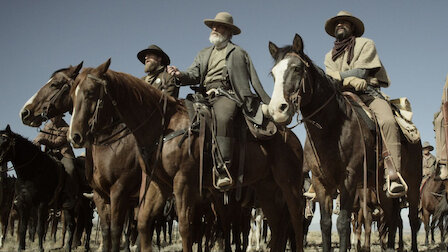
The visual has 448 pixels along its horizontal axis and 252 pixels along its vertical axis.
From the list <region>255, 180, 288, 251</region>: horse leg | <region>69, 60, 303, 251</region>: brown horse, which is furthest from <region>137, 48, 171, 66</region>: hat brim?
<region>255, 180, 288, 251</region>: horse leg

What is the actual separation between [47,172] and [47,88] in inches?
164

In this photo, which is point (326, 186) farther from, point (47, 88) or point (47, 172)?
point (47, 172)

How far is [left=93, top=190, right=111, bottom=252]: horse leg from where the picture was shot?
781cm

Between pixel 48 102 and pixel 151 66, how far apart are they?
2182mm

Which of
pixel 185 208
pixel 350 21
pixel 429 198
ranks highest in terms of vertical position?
pixel 350 21

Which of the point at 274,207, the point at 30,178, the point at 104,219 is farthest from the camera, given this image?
the point at 30,178

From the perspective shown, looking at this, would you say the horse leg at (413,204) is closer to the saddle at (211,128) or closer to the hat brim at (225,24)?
the saddle at (211,128)

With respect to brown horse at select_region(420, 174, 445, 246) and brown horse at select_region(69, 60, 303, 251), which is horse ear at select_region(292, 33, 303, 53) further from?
brown horse at select_region(420, 174, 445, 246)

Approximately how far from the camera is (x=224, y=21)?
7.41 meters

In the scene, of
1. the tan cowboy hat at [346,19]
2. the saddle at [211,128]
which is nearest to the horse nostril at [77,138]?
the saddle at [211,128]

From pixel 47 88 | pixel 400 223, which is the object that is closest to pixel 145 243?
pixel 47 88

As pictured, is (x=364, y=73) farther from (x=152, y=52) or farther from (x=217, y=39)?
(x=152, y=52)

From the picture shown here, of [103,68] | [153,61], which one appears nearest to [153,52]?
[153,61]

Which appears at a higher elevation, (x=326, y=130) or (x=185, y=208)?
(x=326, y=130)
